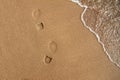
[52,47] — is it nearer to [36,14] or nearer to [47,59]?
[47,59]

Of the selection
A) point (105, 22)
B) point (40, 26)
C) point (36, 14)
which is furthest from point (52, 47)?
point (105, 22)

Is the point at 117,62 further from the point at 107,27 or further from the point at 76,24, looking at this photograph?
the point at 76,24

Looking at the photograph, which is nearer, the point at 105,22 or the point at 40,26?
the point at 40,26

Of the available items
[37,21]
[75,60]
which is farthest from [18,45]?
[75,60]

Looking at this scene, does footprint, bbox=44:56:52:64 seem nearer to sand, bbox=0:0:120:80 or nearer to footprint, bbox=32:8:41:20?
sand, bbox=0:0:120:80

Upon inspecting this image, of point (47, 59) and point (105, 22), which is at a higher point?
point (105, 22)

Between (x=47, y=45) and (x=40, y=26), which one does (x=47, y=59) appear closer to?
(x=47, y=45)
